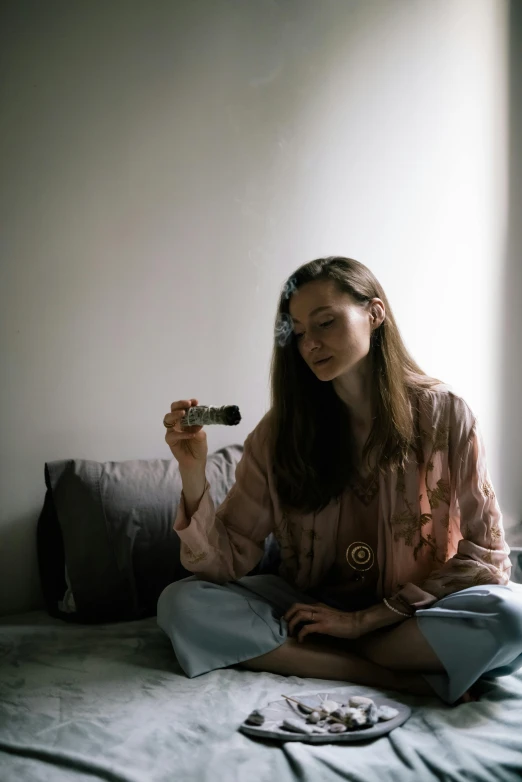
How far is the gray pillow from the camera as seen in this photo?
64.5 inches

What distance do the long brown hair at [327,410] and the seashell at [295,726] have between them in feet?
1.64

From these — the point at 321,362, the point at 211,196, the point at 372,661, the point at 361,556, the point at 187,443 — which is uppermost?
the point at 211,196

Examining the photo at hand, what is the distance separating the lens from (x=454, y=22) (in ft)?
7.32

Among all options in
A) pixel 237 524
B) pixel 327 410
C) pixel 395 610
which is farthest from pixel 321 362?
pixel 395 610

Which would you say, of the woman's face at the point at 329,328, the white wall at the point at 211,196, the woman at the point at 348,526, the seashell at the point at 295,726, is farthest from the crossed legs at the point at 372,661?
the white wall at the point at 211,196

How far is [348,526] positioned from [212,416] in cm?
46

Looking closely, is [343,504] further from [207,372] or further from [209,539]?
[207,372]

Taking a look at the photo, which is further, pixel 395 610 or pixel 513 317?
pixel 513 317

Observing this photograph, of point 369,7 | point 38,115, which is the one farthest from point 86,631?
point 369,7

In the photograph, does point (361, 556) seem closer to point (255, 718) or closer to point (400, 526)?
point (400, 526)

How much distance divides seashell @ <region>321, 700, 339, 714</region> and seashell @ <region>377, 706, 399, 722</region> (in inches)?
2.7

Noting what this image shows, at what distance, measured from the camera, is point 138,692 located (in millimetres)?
1265

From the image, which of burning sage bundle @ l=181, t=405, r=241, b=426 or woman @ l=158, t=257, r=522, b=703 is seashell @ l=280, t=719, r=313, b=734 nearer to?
woman @ l=158, t=257, r=522, b=703

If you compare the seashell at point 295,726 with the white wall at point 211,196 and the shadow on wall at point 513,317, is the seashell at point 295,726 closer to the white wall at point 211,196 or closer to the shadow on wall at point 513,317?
the white wall at point 211,196
